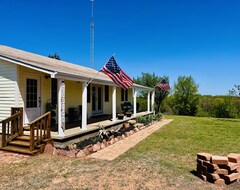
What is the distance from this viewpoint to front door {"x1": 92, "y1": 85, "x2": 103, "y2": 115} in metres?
14.3

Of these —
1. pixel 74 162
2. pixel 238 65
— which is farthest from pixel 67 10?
pixel 238 65

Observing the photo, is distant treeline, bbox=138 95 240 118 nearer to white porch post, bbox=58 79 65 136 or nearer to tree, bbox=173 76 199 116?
tree, bbox=173 76 199 116

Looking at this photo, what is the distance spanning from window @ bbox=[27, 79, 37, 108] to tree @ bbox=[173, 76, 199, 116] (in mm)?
19927

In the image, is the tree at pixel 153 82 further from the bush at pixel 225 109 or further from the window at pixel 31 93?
the window at pixel 31 93

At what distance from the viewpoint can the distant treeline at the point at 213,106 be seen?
22703mm

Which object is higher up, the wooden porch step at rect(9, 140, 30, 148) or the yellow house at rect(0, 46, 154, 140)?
the yellow house at rect(0, 46, 154, 140)

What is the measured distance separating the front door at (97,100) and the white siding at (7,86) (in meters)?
6.54

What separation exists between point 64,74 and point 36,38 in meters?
19.7

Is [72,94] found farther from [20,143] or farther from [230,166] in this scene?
→ [230,166]

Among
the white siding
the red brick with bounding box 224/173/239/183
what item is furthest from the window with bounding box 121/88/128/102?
the red brick with bounding box 224/173/239/183

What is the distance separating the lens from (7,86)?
813cm

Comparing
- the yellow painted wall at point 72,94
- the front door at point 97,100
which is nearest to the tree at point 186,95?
the front door at point 97,100

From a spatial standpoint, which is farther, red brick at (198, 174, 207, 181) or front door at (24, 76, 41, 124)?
front door at (24, 76, 41, 124)

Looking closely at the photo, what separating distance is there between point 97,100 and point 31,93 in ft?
21.0
